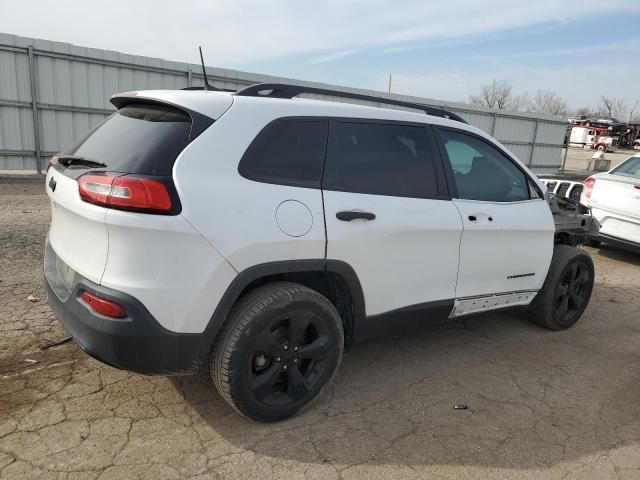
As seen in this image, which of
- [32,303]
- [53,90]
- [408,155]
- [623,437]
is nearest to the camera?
[623,437]

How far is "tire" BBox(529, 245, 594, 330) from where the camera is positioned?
14.1 feet

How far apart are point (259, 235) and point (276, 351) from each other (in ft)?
2.12

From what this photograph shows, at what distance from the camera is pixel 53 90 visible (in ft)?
35.7

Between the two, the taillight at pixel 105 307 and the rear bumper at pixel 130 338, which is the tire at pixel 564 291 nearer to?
the rear bumper at pixel 130 338

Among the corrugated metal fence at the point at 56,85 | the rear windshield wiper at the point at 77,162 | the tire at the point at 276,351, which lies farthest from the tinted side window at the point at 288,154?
the corrugated metal fence at the point at 56,85

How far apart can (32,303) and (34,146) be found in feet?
26.9

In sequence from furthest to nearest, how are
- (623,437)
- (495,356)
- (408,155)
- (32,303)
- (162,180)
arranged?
(32,303) → (495,356) → (408,155) → (623,437) → (162,180)

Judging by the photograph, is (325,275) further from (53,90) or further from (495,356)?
(53,90)

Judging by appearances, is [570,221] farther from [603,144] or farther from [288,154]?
[603,144]

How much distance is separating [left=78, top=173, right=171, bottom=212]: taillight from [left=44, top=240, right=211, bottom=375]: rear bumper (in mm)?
399

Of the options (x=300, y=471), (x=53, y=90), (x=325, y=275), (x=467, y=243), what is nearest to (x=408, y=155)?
(x=467, y=243)

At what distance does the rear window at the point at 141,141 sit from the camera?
7.84ft

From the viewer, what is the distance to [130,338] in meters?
2.31

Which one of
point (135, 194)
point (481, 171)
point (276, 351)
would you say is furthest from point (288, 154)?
point (481, 171)
